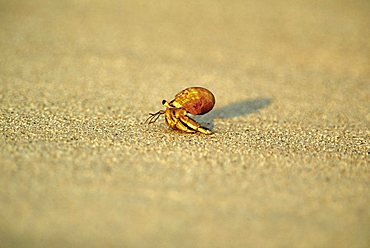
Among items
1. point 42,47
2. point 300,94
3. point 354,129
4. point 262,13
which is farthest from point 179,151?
point 262,13

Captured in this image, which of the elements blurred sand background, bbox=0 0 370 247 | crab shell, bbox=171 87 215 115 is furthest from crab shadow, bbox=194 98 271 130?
crab shell, bbox=171 87 215 115

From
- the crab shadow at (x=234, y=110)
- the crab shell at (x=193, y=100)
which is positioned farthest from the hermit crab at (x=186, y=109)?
the crab shadow at (x=234, y=110)

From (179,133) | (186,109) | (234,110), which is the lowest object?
(179,133)

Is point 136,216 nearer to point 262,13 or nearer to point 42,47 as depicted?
point 42,47

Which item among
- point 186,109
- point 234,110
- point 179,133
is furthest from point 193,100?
point 234,110

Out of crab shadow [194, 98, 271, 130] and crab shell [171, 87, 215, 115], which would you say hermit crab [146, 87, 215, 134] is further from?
crab shadow [194, 98, 271, 130]

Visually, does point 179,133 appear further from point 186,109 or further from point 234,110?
point 234,110

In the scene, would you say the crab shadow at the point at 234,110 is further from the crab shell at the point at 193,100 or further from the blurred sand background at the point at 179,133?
the crab shell at the point at 193,100
